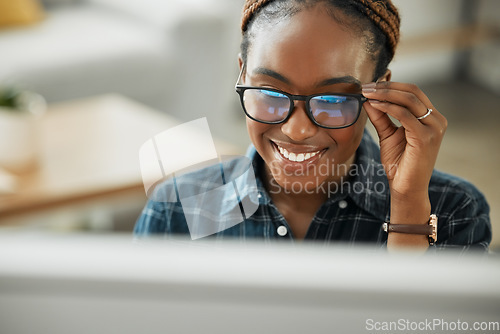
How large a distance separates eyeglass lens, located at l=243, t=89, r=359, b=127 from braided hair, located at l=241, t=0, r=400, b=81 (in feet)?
0.09

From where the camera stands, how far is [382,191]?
467 millimetres

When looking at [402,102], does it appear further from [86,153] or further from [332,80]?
[86,153]

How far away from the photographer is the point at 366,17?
15.9 inches

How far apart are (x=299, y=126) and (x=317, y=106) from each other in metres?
0.02

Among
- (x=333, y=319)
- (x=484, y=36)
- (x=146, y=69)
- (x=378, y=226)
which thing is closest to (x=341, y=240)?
(x=378, y=226)

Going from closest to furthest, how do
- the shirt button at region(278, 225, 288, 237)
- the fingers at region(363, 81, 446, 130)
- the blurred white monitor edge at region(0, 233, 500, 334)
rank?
the blurred white monitor edge at region(0, 233, 500, 334), the fingers at region(363, 81, 446, 130), the shirt button at region(278, 225, 288, 237)

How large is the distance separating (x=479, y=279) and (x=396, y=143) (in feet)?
0.72

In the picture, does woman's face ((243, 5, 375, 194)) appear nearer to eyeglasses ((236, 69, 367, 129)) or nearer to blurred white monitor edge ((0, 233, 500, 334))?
eyeglasses ((236, 69, 367, 129))

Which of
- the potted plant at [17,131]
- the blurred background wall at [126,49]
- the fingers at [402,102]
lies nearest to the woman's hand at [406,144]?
the fingers at [402,102]

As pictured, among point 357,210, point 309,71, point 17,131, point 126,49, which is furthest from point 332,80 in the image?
point 126,49

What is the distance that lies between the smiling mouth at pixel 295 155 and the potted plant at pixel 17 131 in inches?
35.3

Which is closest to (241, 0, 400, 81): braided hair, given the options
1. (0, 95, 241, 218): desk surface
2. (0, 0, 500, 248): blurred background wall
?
(0, 95, 241, 218): desk surface

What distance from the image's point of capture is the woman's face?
0.39 metres

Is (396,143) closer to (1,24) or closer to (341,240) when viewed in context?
(341,240)
